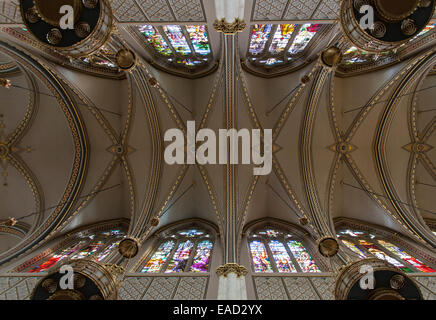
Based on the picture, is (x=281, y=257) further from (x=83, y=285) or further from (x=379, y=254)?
(x=83, y=285)

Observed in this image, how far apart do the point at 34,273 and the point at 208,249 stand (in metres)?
5.21

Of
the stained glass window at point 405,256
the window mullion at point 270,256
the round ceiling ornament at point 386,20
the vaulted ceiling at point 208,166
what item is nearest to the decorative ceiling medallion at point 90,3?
the vaulted ceiling at point 208,166

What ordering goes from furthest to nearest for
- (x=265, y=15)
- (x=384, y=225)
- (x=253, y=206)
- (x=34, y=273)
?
(x=253, y=206), (x=384, y=225), (x=34, y=273), (x=265, y=15)

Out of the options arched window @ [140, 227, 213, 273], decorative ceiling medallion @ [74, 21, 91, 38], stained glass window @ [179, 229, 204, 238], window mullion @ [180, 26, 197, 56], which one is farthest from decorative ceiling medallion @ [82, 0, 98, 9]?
stained glass window @ [179, 229, 204, 238]

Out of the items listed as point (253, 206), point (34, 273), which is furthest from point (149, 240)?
point (253, 206)

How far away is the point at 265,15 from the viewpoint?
6.43 m

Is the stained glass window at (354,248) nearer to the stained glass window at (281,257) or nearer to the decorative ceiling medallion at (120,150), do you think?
the stained glass window at (281,257)

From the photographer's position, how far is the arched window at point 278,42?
838cm

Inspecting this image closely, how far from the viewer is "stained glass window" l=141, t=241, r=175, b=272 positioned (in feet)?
26.0

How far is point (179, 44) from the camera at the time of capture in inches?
363

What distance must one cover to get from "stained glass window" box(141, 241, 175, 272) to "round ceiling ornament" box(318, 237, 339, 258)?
4937 millimetres

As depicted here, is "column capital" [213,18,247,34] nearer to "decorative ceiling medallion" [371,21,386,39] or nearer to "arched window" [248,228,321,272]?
"decorative ceiling medallion" [371,21,386,39]

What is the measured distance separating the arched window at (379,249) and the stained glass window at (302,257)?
1534 millimetres
